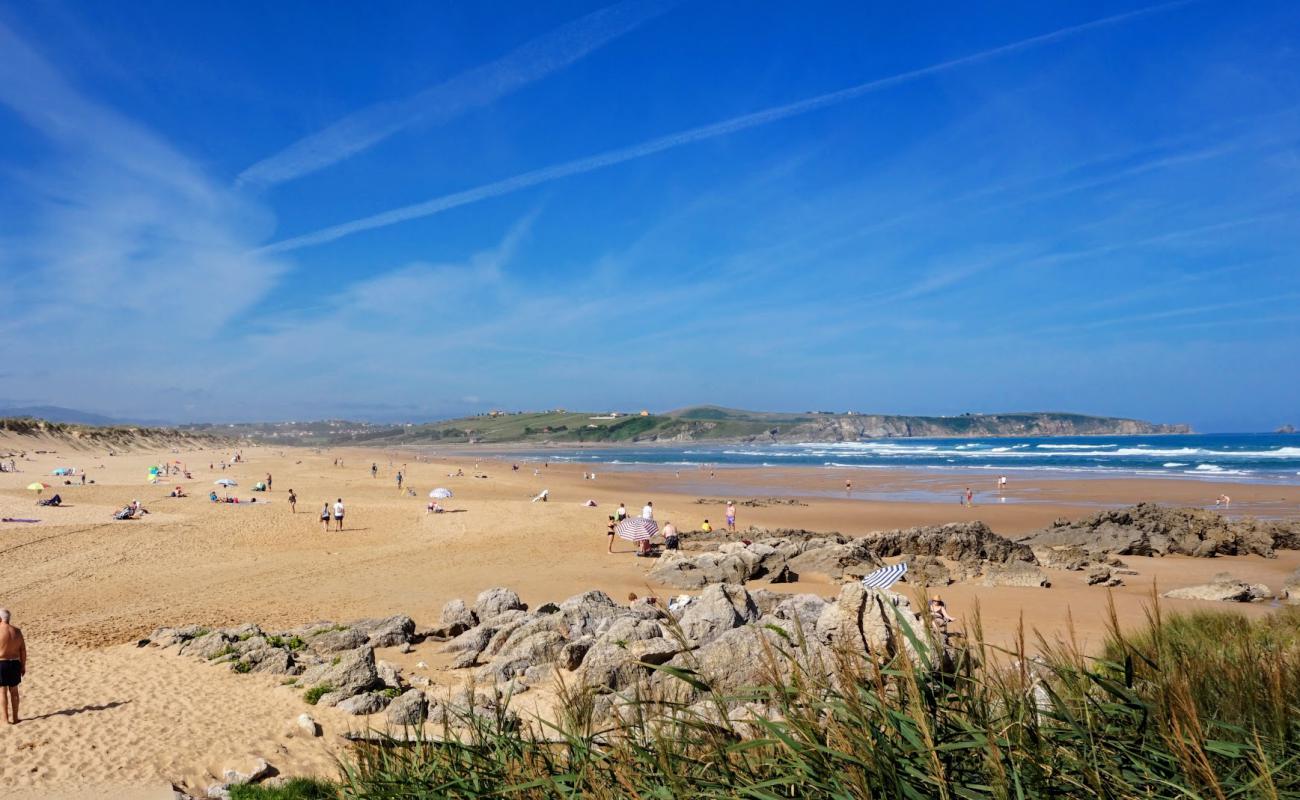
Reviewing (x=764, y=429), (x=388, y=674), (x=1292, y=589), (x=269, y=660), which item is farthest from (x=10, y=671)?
(x=764, y=429)

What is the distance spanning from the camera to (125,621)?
1458cm

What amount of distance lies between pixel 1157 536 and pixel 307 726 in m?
22.2

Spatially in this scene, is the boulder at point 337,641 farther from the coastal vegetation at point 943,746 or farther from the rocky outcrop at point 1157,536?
the rocky outcrop at point 1157,536

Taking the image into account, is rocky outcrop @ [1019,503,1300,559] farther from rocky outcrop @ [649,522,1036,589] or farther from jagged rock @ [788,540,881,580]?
jagged rock @ [788,540,881,580]

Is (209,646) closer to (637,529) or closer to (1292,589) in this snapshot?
(637,529)

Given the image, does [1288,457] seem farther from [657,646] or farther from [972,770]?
[972,770]

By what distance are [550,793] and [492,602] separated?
11.8 m

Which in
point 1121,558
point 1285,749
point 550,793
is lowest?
point 1121,558

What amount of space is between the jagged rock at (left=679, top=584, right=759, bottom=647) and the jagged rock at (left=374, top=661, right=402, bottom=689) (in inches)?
154

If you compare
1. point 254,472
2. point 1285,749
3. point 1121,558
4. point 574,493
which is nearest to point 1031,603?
point 1121,558

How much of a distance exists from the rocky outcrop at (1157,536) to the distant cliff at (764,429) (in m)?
114

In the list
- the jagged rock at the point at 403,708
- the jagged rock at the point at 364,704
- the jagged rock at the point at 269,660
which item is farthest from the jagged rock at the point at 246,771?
the jagged rock at the point at 269,660

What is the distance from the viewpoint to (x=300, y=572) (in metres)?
19.9

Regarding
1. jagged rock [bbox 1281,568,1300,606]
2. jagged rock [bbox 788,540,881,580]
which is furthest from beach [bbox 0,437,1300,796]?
jagged rock [bbox 1281,568,1300,606]
